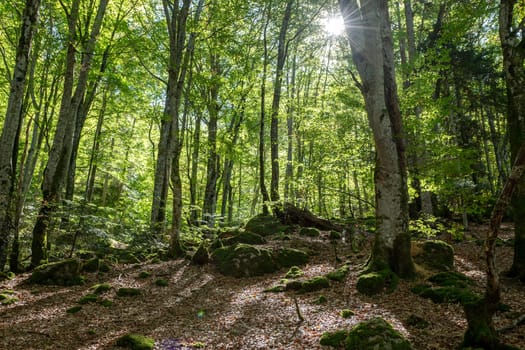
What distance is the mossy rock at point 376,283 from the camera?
21.8ft

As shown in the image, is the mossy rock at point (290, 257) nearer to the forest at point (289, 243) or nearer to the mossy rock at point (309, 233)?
the forest at point (289, 243)

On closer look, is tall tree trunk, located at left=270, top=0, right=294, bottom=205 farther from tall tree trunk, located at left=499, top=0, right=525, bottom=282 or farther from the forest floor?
tall tree trunk, located at left=499, top=0, right=525, bottom=282

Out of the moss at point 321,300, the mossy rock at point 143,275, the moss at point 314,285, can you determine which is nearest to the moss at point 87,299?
the mossy rock at point 143,275

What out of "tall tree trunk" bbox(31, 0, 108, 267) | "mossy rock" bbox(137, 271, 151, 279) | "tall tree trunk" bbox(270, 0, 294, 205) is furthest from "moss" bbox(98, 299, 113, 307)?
"tall tree trunk" bbox(270, 0, 294, 205)

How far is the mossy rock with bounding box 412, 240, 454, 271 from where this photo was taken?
7879 millimetres

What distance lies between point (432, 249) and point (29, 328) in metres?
8.74

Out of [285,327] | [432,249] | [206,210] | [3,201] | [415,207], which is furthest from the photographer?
[206,210]

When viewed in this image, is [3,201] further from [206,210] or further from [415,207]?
[415,207]

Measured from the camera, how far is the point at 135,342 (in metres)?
5.04

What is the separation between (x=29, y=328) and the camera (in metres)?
5.66

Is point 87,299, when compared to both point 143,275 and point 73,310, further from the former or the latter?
point 143,275

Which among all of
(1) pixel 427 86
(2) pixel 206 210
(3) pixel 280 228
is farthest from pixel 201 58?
(1) pixel 427 86

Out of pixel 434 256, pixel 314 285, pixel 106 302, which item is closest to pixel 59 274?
pixel 106 302

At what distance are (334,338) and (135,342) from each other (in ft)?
Answer: 9.95
